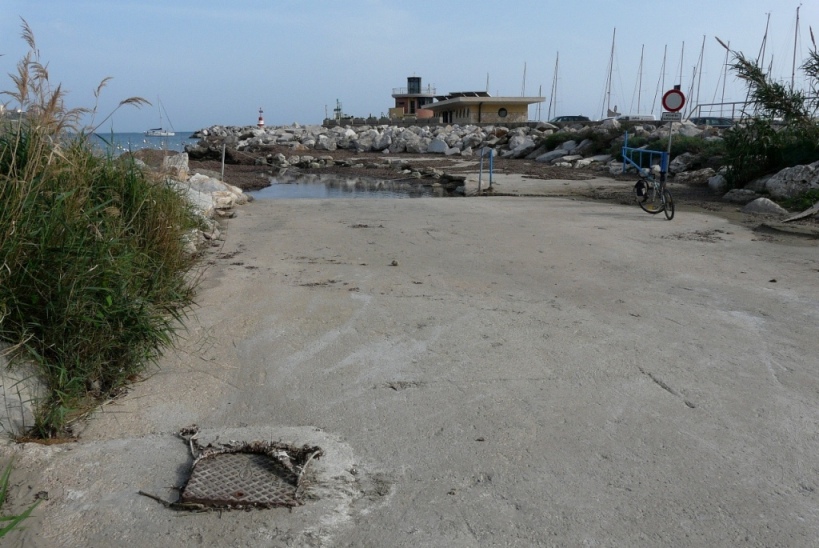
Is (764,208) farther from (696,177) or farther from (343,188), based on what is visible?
(343,188)

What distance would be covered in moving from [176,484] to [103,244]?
5.55 ft

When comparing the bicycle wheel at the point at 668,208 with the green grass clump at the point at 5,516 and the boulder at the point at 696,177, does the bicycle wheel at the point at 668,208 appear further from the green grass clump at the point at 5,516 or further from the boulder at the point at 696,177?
the green grass clump at the point at 5,516

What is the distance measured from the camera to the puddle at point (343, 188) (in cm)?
1873

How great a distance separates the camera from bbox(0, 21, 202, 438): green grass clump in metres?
3.78

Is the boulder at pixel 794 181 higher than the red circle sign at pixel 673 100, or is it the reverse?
the red circle sign at pixel 673 100

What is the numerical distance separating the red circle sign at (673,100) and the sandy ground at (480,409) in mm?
6674

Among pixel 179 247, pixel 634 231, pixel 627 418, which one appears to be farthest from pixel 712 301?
pixel 179 247

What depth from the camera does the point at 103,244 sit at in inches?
165

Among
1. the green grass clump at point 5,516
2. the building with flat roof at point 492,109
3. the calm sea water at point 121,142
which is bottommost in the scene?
the green grass clump at point 5,516

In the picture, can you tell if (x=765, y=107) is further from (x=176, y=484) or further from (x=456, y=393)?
(x=176, y=484)

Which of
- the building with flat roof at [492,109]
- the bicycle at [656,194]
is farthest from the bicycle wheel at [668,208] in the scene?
the building with flat roof at [492,109]

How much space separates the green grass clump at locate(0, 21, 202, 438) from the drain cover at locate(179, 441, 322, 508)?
3.02ft

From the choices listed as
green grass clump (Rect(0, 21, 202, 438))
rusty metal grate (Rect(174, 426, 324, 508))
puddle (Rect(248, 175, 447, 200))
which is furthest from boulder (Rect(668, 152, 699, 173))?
rusty metal grate (Rect(174, 426, 324, 508))

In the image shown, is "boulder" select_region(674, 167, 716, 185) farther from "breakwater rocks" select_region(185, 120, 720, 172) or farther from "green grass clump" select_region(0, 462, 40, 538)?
"green grass clump" select_region(0, 462, 40, 538)
